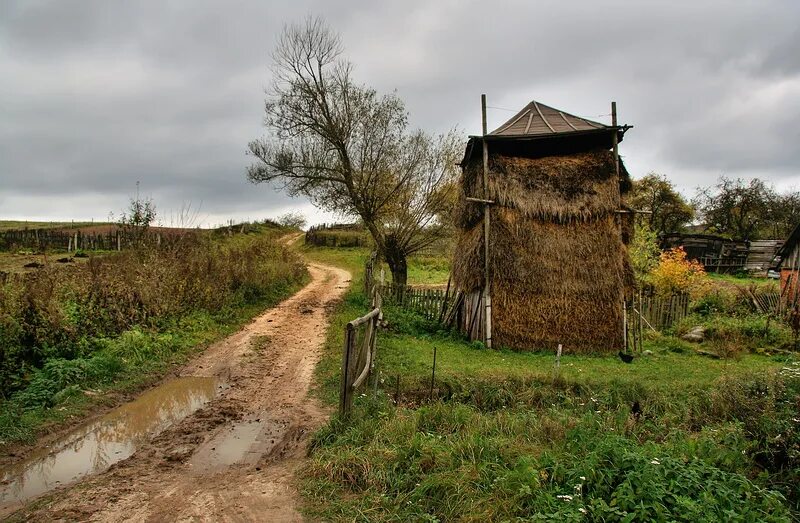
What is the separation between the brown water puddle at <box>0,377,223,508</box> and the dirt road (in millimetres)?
300


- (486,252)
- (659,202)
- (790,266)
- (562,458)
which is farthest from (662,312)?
(659,202)

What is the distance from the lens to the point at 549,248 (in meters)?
13.8

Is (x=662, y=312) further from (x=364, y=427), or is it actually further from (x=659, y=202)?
(x=659, y=202)

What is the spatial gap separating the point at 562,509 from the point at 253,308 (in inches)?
568

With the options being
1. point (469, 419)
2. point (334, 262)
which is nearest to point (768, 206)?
→ point (334, 262)

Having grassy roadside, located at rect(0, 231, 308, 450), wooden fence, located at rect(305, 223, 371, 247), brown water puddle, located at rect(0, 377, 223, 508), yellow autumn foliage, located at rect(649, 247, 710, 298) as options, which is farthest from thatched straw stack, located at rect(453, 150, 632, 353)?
wooden fence, located at rect(305, 223, 371, 247)

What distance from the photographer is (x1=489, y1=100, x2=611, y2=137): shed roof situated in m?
14.6

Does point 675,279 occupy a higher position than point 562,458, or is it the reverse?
point 675,279

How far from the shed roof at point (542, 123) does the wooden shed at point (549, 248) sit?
123 mm

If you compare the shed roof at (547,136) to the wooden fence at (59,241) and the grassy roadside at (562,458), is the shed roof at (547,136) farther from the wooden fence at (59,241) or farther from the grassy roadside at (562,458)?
the wooden fence at (59,241)

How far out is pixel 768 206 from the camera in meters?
44.8

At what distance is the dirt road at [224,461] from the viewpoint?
4.55 m

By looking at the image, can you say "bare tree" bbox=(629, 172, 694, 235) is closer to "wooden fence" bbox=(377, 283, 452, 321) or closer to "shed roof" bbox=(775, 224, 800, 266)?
"shed roof" bbox=(775, 224, 800, 266)

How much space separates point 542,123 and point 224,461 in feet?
43.9
